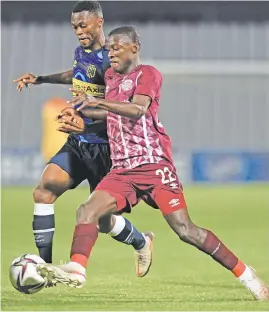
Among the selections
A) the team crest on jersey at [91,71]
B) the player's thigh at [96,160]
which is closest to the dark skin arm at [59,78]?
the team crest on jersey at [91,71]

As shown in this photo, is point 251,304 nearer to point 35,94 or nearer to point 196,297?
point 196,297

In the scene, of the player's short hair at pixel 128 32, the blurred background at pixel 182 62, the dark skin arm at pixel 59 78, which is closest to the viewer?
the player's short hair at pixel 128 32

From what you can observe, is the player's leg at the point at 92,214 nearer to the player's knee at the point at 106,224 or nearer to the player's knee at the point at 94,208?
the player's knee at the point at 94,208

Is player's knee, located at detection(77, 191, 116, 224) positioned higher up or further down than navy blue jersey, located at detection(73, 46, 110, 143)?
further down

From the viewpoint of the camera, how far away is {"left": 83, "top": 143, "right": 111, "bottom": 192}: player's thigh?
902 cm

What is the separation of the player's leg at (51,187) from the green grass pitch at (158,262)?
51 cm

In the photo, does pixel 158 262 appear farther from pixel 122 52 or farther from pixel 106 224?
pixel 122 52

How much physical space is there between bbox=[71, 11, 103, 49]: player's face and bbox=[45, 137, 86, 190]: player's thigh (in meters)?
0.93

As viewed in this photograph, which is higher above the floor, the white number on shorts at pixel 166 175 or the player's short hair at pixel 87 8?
the player's short hair at pixel 87 8

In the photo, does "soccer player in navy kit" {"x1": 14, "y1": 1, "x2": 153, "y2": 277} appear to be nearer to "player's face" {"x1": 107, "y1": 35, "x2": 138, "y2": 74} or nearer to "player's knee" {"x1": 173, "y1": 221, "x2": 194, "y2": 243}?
"player's face" {"x1": 107, "y1": 35, "x2": 138, "y2": 74}

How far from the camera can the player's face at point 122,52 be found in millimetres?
8062

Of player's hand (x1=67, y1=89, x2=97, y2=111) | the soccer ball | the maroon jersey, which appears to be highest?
player's hand (x1=67, y1=89, x2=97, y2=111)

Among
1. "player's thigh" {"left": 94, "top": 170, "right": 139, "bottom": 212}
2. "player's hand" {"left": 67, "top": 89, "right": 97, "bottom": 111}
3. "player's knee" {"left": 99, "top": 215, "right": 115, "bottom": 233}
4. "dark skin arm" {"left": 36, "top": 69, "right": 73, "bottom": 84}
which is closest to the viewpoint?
"player's hand" {"left": 67, "top": 89, "right": 97, "bottom": 111}

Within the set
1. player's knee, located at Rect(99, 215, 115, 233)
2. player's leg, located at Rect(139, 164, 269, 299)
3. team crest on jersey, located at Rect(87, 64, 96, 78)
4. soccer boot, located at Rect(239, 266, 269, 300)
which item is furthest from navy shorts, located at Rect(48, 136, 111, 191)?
soccer boot, located at Rect(239, 266, 269, 300)
